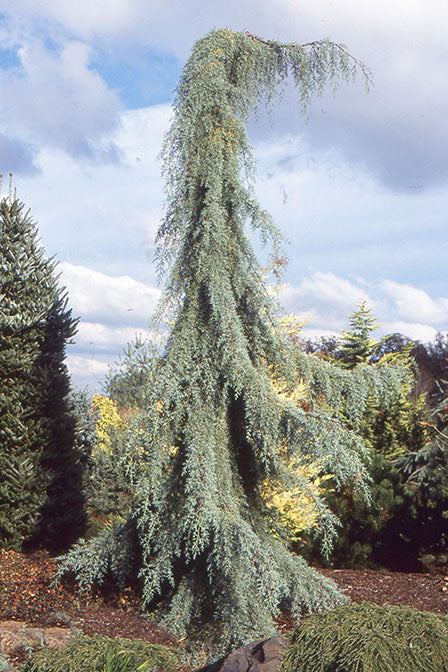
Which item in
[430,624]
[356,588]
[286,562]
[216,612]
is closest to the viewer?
[430,624]

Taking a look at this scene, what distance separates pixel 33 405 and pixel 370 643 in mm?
6023

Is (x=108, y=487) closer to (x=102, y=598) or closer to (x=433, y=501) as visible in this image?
(x=102, y=598)

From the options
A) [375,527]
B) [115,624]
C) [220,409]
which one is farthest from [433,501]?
[115,624]

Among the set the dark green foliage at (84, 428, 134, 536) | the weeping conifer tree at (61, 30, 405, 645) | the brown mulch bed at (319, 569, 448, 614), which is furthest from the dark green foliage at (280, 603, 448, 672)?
the dark green foliage at (84, 428, 134, 536)

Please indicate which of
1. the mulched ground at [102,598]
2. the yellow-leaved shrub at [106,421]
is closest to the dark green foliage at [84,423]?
the yellow-leaved shrub at [106,421]

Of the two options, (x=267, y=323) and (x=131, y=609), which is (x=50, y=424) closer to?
(x=131, y=609)

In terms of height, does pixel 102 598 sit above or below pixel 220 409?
below

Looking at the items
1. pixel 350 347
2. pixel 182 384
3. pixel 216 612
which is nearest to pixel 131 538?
pixel 216 612

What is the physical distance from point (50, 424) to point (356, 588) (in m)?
4.23

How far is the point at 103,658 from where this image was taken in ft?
12.1

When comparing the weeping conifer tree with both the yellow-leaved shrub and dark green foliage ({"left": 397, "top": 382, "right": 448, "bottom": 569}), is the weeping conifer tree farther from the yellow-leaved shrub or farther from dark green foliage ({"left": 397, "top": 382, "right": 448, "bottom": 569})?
the yellow-leaved shrub

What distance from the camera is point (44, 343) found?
8609 millimetres

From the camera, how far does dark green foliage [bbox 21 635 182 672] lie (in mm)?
3574

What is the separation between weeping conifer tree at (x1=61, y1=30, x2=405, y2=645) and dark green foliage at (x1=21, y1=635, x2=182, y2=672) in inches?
45.9
